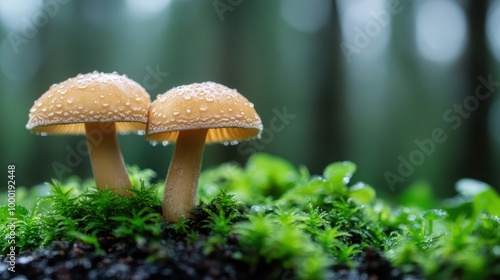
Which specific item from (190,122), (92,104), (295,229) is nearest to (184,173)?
Result: (190,122)

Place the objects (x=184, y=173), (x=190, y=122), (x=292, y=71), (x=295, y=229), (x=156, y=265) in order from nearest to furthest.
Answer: (x=156, y=265)
(x=295, y=229)
(x=190, y=122)
(x=184, y=173)
(x=292, y=71)

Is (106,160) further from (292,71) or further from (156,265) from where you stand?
(292,71)

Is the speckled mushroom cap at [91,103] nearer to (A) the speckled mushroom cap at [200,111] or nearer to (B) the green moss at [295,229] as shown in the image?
(A) the speckled mushroom cap at [200,111]

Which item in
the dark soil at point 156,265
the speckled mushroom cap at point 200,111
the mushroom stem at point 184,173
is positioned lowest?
the dark soil at point 156,265

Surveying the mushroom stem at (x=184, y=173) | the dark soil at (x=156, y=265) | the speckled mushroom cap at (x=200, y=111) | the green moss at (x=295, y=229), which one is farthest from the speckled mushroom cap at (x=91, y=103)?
the dark soil at (x=156, y=265)

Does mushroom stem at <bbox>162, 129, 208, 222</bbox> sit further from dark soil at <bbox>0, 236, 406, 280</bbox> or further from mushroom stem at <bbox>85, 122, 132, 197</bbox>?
dark soil at <bbox>0, 236, 406, 280</bbox>

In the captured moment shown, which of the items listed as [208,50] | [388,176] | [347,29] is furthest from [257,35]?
[388,176]
